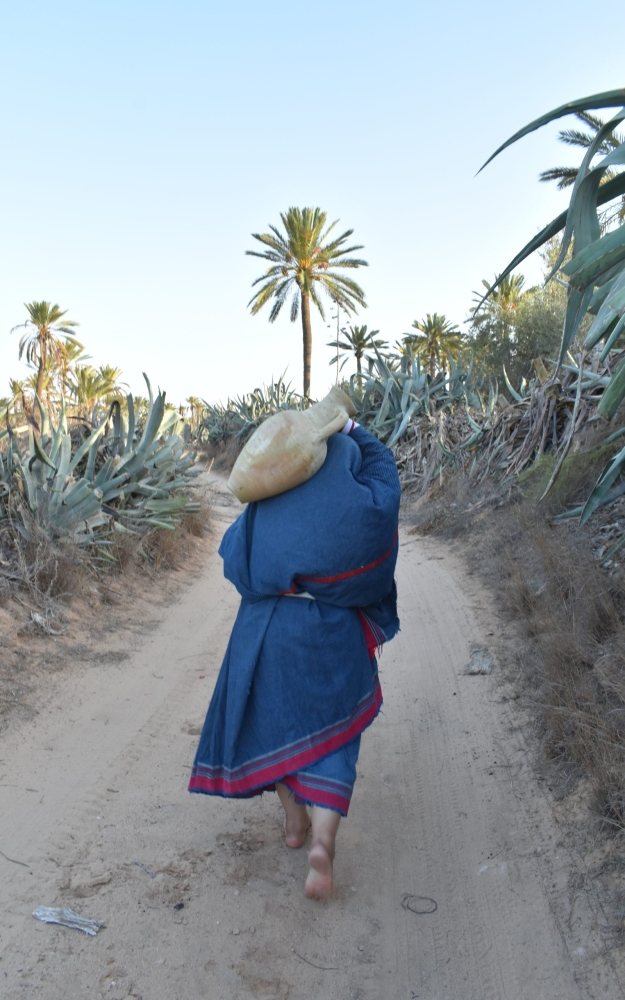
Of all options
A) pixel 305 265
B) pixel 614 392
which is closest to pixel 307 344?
pixel 305 265

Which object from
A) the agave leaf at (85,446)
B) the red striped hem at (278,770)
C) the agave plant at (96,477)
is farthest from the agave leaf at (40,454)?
the red striped hem at (278,770)

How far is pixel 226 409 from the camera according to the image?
26938mm

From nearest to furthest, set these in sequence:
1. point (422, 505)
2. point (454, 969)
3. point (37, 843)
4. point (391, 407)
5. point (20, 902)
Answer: point (454, 969), point (20, 902), point (37, 843), point (422, 505), point (391, 407)

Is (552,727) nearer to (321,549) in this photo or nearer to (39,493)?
(321,549)

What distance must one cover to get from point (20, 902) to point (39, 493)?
3.80 metres

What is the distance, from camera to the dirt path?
91.9 inches

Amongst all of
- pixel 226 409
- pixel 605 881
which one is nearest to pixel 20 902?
pixel 605 881

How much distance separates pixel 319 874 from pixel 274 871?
0.37 m

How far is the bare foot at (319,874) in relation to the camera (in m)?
2.56

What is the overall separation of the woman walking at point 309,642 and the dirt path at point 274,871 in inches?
11.6

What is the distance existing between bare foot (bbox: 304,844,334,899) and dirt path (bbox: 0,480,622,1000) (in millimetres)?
120

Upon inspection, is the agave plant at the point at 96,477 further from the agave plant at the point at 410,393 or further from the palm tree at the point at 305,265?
the palm tree at the point at 305,265

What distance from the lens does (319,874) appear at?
8.46 ft

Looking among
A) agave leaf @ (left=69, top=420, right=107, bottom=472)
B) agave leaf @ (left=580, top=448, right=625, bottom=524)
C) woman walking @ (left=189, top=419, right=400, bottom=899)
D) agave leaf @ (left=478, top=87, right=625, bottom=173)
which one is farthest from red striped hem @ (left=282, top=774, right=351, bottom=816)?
agave leaf @ (left=69, top=420, right=107, bottom=472)
